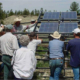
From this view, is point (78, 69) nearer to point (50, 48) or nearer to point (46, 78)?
point (50, 48)

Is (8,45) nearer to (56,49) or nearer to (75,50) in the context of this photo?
(56,49)

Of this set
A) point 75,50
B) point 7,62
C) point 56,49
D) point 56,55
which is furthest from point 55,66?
point 7,62

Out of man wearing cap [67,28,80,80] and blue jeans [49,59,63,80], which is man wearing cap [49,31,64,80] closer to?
blue jeans [49,59,63,80]

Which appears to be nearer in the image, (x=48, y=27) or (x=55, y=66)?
(x=55, y=66)

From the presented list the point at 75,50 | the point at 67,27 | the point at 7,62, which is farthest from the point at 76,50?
the point at 67,27

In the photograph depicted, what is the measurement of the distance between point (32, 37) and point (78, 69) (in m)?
1.40

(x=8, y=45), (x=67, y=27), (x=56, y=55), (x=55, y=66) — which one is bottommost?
(x=55, y=66)

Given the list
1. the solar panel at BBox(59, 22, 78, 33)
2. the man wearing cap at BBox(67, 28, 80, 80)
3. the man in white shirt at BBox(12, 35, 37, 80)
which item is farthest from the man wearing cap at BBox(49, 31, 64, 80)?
the solar panel at BBox(59, 22, 78, 33)

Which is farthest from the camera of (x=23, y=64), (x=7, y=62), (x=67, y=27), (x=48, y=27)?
(x=48, y=27)

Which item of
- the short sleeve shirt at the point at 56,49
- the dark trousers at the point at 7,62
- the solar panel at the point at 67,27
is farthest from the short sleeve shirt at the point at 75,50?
the solar panel at the point at 67,27

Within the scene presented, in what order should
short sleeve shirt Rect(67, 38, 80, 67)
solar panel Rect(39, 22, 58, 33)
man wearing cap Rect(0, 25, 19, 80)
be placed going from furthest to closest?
solar panel Rect(39, 22, 58, 33) → man wearing cap Rect(0, 25, 19, 80) → short sleeve shirt Rect(67, 38, 80, 67)

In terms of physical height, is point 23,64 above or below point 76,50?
below

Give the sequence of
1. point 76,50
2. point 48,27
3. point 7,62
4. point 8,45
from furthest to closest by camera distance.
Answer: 1. point 48,27
2. point 7,62
3. point 8,45
4. point 76,50

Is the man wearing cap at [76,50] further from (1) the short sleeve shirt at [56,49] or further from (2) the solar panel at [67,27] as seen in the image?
(2) the solar panel at [67,27]
